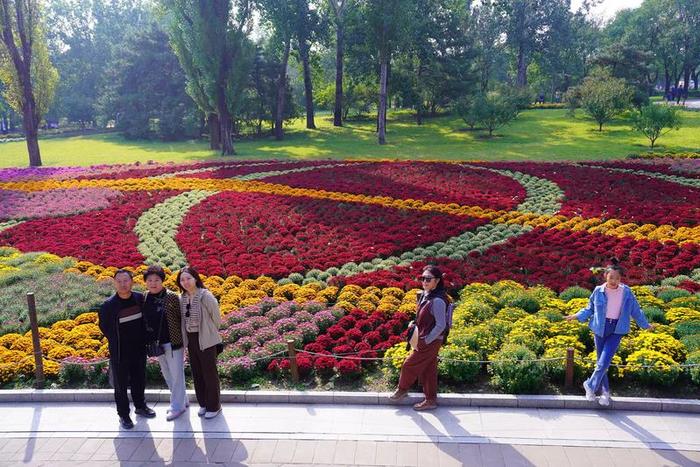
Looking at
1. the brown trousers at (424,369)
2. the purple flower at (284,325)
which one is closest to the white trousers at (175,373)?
the purple flower at (284,325)

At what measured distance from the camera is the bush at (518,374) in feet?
22.1

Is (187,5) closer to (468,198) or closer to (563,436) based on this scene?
(468,198)

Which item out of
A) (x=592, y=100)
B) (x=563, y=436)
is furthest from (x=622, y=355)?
(x=592, y=100)

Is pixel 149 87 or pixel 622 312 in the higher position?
pixel 149 87

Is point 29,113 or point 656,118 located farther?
point 29,113

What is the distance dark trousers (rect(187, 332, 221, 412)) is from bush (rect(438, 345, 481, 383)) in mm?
2699

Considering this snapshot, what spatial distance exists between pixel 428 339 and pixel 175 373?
9.26ft

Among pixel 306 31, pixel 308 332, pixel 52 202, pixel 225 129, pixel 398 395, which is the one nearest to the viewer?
pixel 398 395

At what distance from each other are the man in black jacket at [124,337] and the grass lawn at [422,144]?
906 inches

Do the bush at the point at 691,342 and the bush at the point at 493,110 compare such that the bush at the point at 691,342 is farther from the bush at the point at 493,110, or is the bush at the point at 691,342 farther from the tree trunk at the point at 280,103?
the tree trunk at the point at 280,103

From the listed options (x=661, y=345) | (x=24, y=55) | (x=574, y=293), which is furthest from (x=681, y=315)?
(x=24, y=55)

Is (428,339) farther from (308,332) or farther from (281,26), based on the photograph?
(281,26)

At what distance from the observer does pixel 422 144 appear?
114ft

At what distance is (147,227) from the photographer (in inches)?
581
